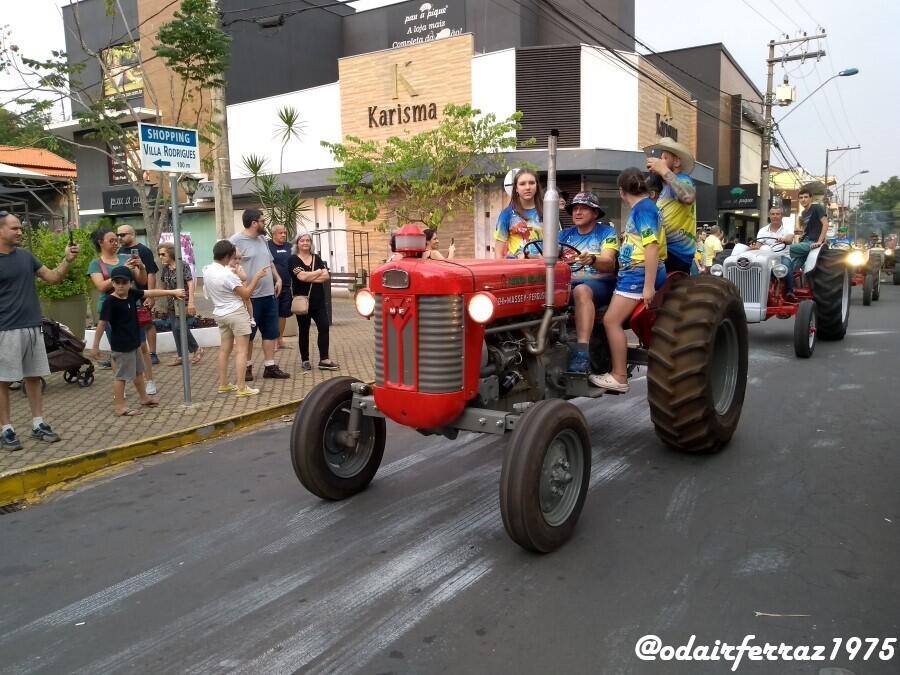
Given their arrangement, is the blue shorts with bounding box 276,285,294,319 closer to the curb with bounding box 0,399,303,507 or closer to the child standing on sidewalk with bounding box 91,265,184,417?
→ the child standing on sidewalk with bounding box 91,265,184,417

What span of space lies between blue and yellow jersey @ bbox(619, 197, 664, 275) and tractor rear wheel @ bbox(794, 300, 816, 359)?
5023mm

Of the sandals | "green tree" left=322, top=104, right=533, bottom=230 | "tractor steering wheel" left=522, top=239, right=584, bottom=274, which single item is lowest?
the sandals

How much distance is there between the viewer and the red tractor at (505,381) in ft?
11.9

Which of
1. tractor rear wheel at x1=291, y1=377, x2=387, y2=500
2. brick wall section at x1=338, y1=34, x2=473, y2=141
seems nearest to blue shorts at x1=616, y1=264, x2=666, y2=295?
tractor rear wheel at x1=291, y1=377, x2=387, y2=500

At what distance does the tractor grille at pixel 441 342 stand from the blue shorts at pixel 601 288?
4.90 ft

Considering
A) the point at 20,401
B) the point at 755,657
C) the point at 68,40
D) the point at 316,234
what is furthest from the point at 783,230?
the point at 68,40

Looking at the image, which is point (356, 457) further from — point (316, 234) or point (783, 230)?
point (316, 234)

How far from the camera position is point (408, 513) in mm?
4262

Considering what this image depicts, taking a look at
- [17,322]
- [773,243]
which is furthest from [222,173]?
[773,243]

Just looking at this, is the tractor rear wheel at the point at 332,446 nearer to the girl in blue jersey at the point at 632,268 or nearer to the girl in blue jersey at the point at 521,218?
the girl in blue jersey at the point at 632,268

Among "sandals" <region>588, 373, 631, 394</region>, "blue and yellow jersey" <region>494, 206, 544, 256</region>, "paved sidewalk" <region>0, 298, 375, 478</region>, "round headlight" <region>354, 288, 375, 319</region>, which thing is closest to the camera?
"round headlight" <region>354, 288, 375, 319</region>

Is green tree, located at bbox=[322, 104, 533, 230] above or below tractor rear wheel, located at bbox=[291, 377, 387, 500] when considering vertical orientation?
above

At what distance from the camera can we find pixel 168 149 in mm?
6594

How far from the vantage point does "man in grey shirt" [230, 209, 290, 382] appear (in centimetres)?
791
